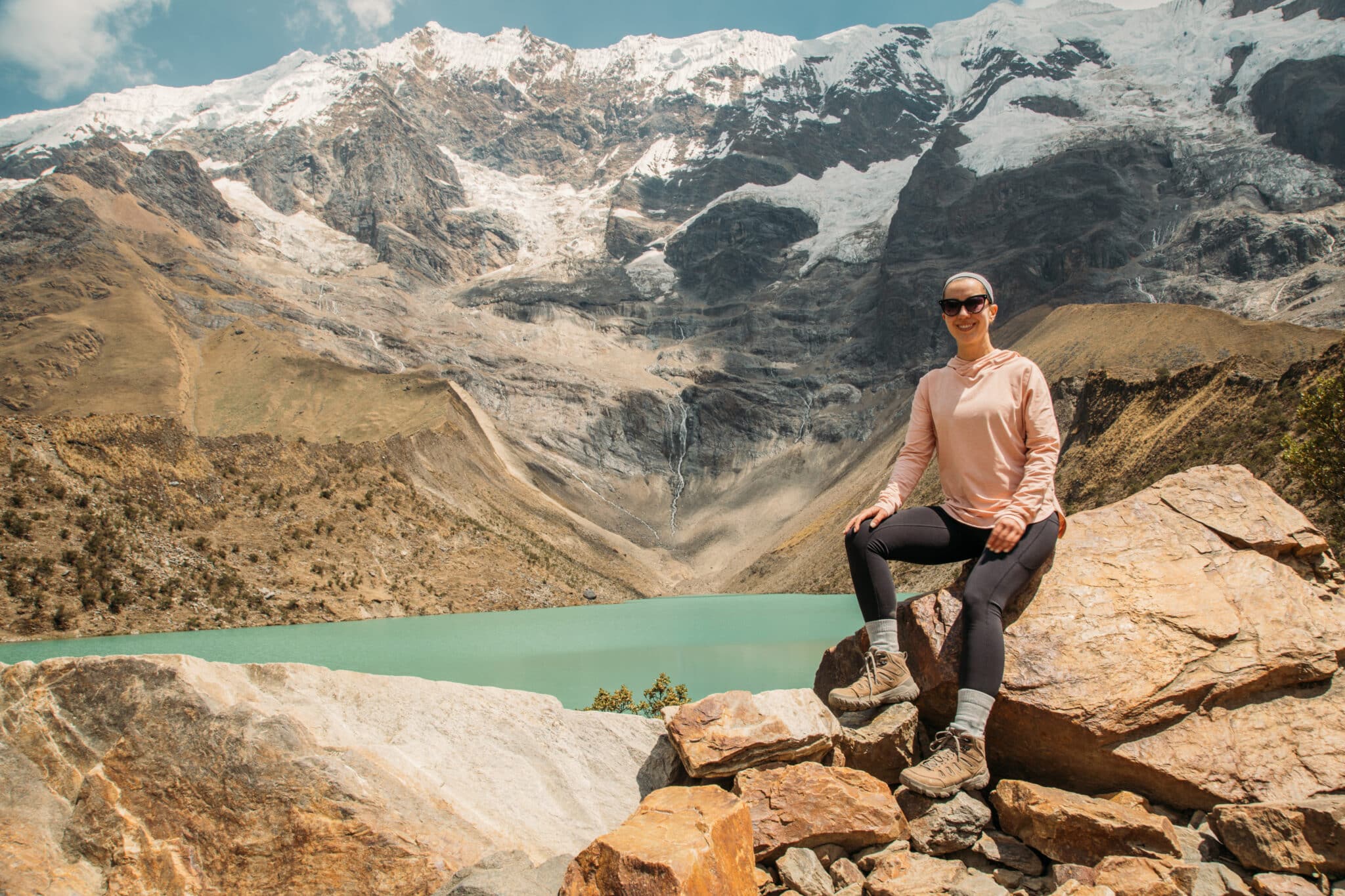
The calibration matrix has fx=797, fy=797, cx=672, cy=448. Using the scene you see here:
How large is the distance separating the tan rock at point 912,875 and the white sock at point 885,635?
1.47 metres

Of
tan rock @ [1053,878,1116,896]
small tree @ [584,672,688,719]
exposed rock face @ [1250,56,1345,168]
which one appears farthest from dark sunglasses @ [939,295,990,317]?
exposed rock face @ [1250,56,1345,168]

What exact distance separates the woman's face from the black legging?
1.41 m

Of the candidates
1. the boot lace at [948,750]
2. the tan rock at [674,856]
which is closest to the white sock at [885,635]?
the boot lace at [948,750]

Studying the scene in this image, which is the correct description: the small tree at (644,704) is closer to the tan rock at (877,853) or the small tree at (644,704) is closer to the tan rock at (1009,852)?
the tan rock at (877,853)

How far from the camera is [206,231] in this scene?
167125mm

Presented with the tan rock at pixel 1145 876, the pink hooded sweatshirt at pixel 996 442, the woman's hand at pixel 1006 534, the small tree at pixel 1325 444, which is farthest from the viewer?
the small tree at pixel 1325 444

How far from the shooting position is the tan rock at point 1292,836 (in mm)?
4531

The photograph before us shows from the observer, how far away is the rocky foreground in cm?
476

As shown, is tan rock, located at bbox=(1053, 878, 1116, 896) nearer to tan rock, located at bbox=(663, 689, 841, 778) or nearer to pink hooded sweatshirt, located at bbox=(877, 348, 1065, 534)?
tan rock, located at bbox=(663, 689, 841, 778)

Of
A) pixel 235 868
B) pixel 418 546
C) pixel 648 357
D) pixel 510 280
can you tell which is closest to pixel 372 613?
pixel 418 546

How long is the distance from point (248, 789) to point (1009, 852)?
484 centimetres

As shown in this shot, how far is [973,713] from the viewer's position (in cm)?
536

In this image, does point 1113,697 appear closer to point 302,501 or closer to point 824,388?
point 302,501

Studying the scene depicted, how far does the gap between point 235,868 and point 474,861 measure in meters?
1.42
